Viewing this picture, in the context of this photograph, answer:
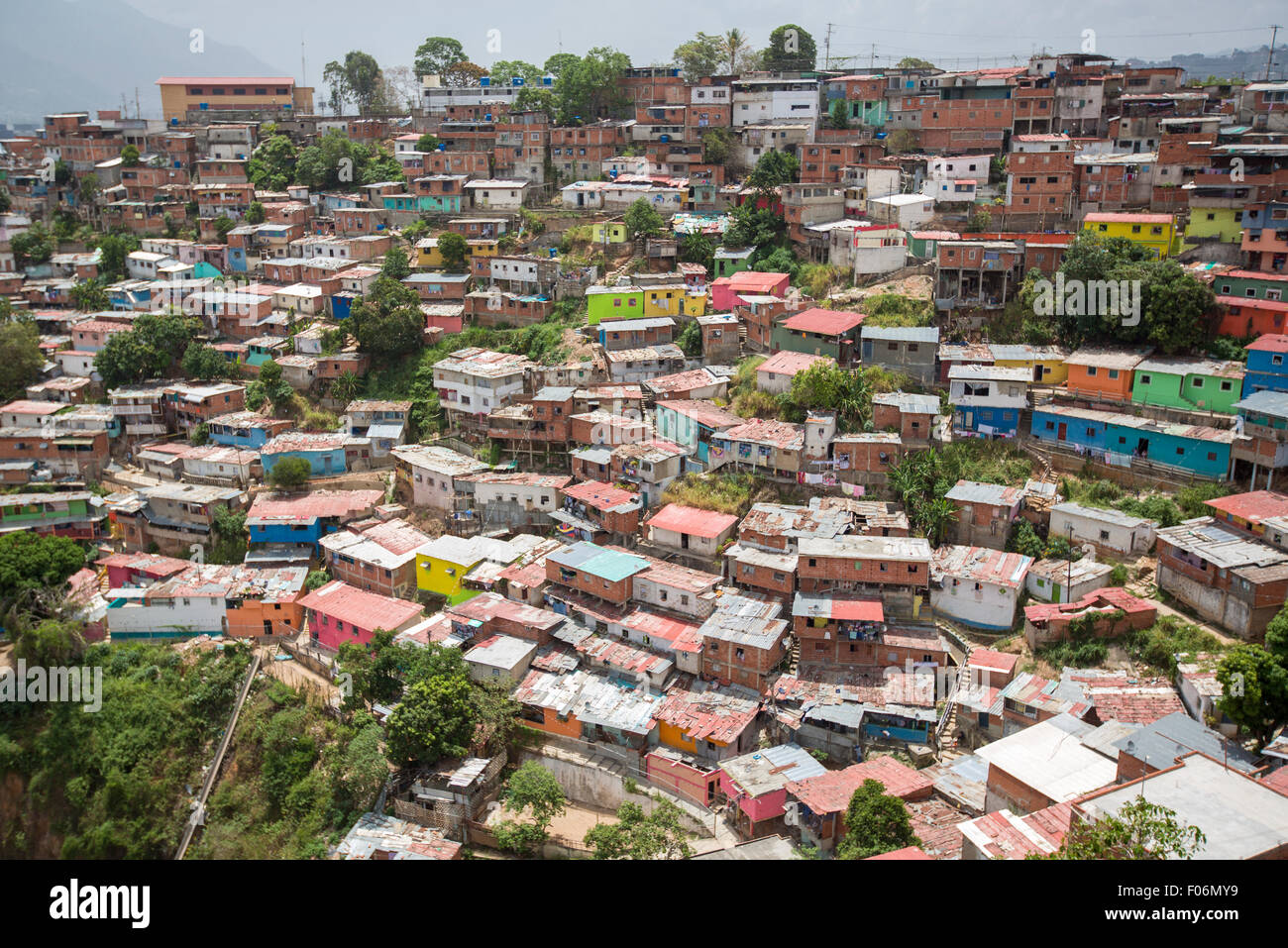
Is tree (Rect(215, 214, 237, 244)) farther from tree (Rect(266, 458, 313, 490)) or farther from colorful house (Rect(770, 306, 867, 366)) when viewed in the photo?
colorful house (Rect(770, 306, 867, 366))

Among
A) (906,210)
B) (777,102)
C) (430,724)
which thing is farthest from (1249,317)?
(777,102)

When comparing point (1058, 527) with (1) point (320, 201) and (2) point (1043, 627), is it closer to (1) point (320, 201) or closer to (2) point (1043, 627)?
(2) point (1043, 627)

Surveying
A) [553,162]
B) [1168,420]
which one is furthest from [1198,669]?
[553,162]

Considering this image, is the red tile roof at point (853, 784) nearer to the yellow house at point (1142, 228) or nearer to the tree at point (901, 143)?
the yellow house at point (1142, 228)

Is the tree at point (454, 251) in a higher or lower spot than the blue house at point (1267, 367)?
higher

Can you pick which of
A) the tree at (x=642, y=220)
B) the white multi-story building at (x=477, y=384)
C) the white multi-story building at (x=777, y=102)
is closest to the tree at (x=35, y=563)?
the white multi-story building at (x=477, y=384)

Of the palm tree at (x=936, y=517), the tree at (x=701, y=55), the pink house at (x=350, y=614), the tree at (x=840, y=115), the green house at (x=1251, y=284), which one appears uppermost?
the tree at (x=701, y=55)

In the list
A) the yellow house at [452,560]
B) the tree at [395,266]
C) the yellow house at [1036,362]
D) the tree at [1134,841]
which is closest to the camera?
the tree at [1134,841]
